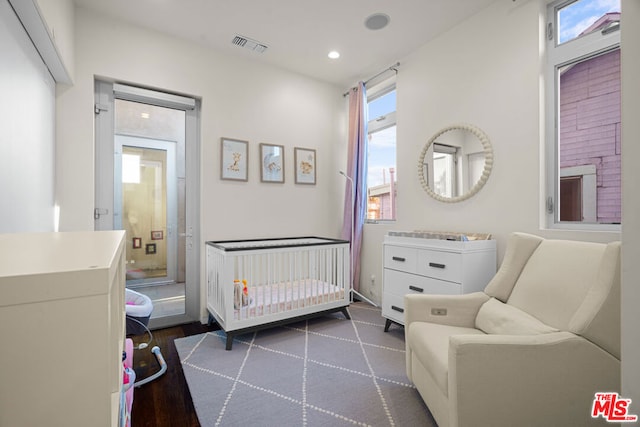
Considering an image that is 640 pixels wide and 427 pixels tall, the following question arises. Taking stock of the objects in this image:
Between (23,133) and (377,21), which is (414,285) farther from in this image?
(23,133)

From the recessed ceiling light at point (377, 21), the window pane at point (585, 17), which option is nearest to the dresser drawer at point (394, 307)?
the window pane at point (585, 17)

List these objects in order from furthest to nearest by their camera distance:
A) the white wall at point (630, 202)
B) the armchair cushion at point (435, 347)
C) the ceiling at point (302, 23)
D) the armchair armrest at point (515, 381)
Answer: the ceiling at point (302, 23) < the armchair cushion at point (435, 347) < the armchair armrest at point (515, 381) < the white wall at point (630, 202)

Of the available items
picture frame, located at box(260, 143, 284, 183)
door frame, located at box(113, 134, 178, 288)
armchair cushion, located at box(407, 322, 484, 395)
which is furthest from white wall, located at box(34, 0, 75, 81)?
armchair cushion, located at box(407, 322, 484, 395)

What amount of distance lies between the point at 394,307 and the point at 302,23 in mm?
2572

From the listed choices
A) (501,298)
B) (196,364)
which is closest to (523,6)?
(501,298)

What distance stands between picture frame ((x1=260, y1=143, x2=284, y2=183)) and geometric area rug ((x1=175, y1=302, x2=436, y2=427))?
154 centimetres

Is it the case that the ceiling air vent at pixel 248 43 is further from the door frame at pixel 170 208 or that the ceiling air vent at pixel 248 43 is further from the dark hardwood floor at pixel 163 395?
the dark hardwood floor at pixel 163 395

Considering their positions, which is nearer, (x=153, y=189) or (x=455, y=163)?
(x=455, y=163)

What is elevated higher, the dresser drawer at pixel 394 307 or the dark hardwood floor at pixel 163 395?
the dresser drawer at pixel 394 307

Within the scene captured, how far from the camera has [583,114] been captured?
198 centimetres

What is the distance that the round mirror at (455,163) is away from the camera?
2.47 m

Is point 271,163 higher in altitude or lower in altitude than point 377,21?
lower

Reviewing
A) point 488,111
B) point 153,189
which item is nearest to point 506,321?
point 488,111

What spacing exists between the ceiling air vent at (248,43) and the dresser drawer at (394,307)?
2.63m
